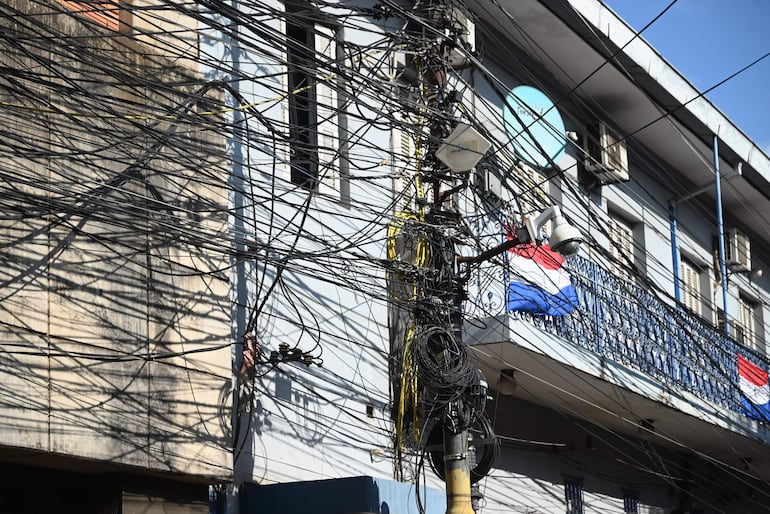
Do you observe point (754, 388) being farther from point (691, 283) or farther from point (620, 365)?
point (620, 365)

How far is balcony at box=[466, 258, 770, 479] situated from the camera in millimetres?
12523

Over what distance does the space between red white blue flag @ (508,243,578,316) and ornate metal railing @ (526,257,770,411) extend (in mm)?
126

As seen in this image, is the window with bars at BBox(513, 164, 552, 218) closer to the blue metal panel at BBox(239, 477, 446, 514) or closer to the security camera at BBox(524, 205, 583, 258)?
the security camera at BBox(524, 205, 583, 258)

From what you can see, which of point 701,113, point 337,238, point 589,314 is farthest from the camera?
point 701,113

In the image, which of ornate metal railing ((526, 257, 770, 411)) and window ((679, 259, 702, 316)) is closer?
ornate metal railing ((526, 257, 770, 411))

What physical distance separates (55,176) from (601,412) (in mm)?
8022

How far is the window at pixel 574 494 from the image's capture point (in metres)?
14.8

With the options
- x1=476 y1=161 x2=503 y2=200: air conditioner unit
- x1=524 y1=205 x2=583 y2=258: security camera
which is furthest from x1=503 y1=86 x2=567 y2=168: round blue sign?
x1=524 y1=205 x2=583 y2=258: security camera

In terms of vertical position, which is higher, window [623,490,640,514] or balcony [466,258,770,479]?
balcony [466,258,770,479]

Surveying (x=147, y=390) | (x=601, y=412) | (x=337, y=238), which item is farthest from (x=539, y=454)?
(x=147, y=390)

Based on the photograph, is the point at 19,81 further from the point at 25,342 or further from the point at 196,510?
the point at 196,510

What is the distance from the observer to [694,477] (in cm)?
1806

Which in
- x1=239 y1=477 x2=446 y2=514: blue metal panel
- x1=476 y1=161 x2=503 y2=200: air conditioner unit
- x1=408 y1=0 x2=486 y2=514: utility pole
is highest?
x1=476 y1=161 x2=503 y2=200: air conditioner unit

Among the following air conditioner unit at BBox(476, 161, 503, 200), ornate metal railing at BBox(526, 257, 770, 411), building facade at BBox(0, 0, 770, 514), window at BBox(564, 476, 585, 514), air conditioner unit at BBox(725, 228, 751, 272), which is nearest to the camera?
building facade at BBox(0, 0, 770, 514)
